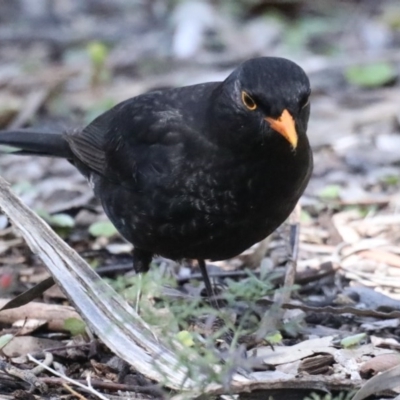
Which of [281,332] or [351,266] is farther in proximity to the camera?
[351,266]

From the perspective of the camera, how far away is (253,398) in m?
3.72

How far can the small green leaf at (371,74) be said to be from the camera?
9078 millimetres

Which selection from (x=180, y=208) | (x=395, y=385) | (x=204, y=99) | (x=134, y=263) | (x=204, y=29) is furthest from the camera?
(x=204, y=29)

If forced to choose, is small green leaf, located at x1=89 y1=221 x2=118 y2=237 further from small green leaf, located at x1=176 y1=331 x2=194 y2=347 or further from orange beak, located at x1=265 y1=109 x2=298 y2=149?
small green leaf, located at x1=176 y1=331 x2=194 y2=347

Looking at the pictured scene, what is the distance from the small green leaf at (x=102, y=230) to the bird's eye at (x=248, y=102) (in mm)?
1909

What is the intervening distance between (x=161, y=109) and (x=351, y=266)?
1.46 meters

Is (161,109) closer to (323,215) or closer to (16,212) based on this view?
(16,212)

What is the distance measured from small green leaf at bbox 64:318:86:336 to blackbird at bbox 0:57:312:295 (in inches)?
22.0

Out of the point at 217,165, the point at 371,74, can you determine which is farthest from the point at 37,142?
the point at 371,74

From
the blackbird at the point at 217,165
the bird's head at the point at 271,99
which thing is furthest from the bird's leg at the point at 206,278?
the bird's head at the point at 271,99

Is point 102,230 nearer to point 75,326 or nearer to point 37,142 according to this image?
point 37,142

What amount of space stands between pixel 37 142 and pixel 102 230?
695 millimetres

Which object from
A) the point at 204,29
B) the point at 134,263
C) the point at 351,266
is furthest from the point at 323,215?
the point at 204,29

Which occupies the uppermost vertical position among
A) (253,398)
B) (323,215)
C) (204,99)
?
(204,99)
